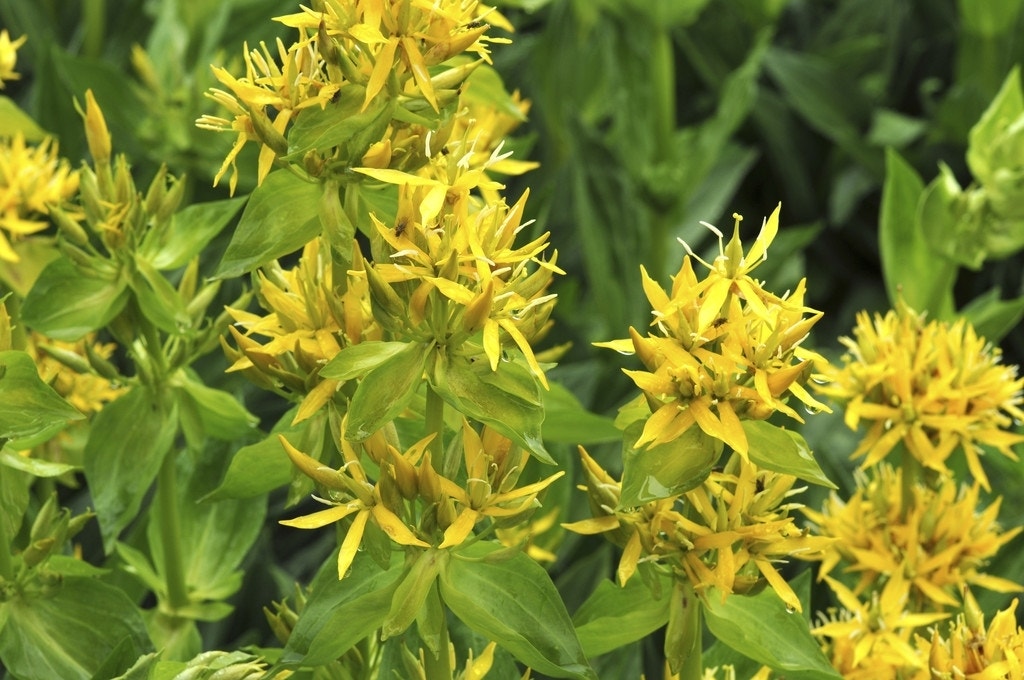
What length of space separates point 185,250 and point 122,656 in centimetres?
29

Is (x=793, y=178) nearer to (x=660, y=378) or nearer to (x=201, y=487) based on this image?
(x=201, y=487)

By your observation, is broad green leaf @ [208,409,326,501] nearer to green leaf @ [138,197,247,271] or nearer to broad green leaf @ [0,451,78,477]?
broad green leaf @ [0,451,78,477]

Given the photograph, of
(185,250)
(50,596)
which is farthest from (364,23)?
(50,596)

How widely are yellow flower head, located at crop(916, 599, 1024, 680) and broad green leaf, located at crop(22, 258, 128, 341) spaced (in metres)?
0.56

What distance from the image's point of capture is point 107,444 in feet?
3.29

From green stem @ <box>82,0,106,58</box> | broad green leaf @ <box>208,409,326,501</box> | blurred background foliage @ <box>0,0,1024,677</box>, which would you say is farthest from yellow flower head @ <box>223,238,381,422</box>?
green stem @ <box>82,0,106,58</box>

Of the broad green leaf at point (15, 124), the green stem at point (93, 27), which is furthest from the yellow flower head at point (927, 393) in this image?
the green stem at point (93, 27)

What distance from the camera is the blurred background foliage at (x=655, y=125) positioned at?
61.6 inches

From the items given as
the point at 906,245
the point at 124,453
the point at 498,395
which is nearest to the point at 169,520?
the point at 124,453

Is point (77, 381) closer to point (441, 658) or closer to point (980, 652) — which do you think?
point (441, 658)

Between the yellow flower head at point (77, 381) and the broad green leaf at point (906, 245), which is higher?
the broad green leaf at point (906, 245)

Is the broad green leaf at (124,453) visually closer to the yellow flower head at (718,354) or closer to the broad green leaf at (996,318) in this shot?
the yellow flower head at (718,354)

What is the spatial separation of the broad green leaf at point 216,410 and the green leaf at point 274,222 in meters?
0.24

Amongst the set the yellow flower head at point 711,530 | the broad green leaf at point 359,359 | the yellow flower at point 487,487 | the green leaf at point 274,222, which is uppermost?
the green leaf at point 274,222
